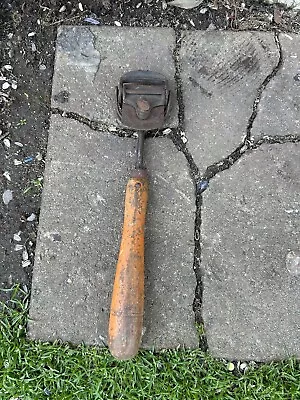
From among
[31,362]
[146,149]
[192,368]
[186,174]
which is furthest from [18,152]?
[192,368]

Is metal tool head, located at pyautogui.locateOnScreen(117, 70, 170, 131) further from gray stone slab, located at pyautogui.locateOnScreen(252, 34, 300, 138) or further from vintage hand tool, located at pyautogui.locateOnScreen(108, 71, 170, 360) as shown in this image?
gray stone slab, located at pyautogui.locateOnScreen(252, 34, 300, 138)

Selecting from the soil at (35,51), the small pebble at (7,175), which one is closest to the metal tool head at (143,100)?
the soil at (35,51)

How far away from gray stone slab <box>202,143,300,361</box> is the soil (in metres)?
0.54

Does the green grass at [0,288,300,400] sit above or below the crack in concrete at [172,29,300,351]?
below

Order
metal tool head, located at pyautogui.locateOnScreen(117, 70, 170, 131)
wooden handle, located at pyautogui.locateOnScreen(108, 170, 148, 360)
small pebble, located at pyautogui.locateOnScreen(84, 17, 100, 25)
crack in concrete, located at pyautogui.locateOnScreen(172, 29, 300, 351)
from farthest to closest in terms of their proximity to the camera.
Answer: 1. small pebble, located at pyautogui.locateOnScreen(84, 17, 100, 25)
2. crack in concrete, located at pyautogui.locateOnScreen(172, 29, 300, 351)
3. metal tool head, located at pyautogui.locateOnScreen(117, 70, 170, 131)
4. wooden handle, located at pyautogui.locateOnScreen(108, 170, 148, 360)

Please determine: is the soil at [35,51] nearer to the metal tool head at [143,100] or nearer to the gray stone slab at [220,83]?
the gray stone slab at [220,83]

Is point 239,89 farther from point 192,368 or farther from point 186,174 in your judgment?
point 192,368

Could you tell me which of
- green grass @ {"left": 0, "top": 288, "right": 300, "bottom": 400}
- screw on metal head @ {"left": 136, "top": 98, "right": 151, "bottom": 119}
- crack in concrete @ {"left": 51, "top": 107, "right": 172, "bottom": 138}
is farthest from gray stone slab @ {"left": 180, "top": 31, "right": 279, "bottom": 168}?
green grass @ {"left": 0, "top": 288, "right": 300, "bottom": 400}

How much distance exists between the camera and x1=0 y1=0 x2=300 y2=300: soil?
7.15ft

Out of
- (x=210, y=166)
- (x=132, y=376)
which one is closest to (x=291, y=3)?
(x=210, y=166)

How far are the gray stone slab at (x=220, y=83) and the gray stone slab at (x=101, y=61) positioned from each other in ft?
0.27

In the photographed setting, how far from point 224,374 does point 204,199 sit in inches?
24.7

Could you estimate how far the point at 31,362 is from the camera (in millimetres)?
Answer: 2082

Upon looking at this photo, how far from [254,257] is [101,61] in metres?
0.93
